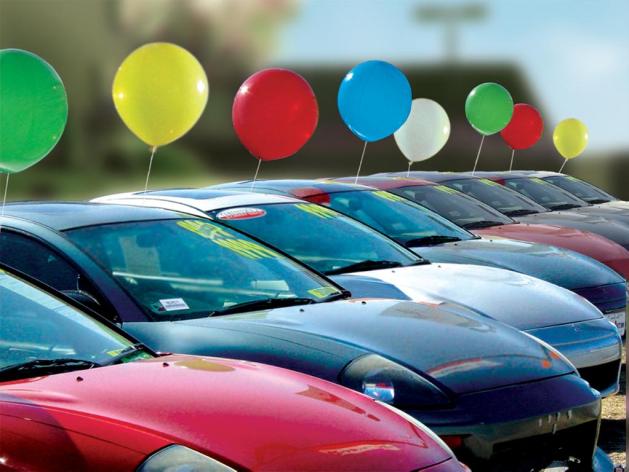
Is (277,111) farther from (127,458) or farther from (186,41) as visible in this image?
(186,41)

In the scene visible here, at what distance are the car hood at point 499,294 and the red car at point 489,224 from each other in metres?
2.54

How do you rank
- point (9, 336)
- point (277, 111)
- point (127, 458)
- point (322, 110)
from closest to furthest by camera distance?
point (127, 458) < point (9, 336) < point (277, 111) < point (322, 110)

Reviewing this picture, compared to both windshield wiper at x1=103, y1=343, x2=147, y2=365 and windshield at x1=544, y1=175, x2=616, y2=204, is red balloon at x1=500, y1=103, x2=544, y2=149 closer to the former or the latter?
windshield at x1=544, y1=175, x2=616, y2=204

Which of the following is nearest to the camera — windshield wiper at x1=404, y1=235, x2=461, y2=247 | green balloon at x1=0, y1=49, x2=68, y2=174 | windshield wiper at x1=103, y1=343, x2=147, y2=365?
windshield wiper at x1=103, y1=343, x2=147, y2=365

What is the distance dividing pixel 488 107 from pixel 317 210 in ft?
26.1

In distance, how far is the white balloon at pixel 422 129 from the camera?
41.6ft

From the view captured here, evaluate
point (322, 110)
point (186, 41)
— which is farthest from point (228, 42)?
point (322, 110)

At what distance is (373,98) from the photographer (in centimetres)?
1029

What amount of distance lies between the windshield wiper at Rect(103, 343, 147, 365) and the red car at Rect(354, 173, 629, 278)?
5234 millimetres

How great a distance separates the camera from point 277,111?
357 inches

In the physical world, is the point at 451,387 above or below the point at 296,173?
above

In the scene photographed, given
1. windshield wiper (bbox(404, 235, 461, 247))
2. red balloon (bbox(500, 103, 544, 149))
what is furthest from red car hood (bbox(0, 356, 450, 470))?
red balloon (bbox(500, 103, 544, 149))

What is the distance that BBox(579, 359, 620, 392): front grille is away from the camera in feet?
18.6

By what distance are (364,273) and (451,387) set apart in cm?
184
